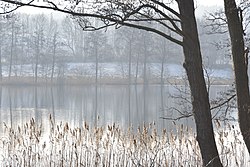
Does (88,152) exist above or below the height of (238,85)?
below

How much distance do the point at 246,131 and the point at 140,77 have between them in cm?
3928

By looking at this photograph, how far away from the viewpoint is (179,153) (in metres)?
7.68

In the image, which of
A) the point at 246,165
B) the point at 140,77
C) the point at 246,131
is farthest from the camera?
the point at 140,77

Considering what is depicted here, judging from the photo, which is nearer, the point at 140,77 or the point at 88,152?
the point at 88,152

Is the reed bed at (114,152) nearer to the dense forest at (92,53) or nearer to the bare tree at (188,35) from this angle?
the bare tree at (188,35)

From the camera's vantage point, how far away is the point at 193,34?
14.6 ft

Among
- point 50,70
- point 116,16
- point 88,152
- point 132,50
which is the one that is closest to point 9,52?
point 50,70

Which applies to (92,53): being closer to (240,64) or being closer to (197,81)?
(197,81)

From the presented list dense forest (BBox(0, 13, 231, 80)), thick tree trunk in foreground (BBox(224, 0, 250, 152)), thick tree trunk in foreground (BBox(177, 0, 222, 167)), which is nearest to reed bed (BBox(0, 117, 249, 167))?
thick tree trunk in foreground (BBox(177, 0, 222, 167))

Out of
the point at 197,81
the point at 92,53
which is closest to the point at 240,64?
the point at 197,81

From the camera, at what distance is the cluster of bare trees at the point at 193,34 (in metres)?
4.16

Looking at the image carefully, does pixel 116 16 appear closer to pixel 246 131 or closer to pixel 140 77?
pixel 246 131

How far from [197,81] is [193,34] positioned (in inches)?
19.6

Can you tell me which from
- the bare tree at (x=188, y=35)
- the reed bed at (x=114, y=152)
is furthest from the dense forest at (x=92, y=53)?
the bare tree at (x=188, y=35)
